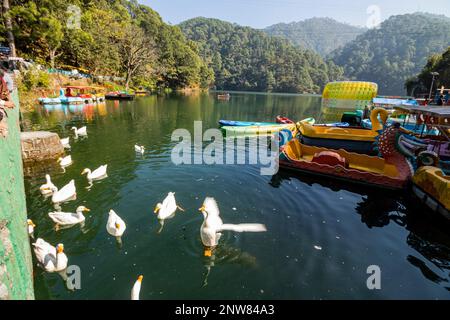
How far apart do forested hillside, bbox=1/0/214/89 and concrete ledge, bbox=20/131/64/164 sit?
29.2 m

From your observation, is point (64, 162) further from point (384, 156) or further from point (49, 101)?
point (49, 101)

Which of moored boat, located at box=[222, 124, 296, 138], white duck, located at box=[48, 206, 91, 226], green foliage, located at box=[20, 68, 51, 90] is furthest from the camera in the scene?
green foliage, located at box=[20, 68, 51, 90]

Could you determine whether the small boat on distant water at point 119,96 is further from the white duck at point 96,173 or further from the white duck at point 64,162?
the white duck at point 96,173

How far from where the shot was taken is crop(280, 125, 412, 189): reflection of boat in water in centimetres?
985

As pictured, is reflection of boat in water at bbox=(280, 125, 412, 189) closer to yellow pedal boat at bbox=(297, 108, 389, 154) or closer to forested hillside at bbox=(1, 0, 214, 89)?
yellow pedal boat at bbox=(297, 108, 389, 154)

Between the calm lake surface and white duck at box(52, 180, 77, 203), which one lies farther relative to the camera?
white duck at box(52, 180, 77, 203)

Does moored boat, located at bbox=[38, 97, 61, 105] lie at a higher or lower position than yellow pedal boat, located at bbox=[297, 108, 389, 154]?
higher

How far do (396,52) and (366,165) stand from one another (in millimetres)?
203068

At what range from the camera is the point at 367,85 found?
79.0ft

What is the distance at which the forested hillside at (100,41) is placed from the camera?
1303 inches

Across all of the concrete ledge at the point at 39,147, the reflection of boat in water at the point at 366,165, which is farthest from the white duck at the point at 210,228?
the concrete ledge at the point at 39,147

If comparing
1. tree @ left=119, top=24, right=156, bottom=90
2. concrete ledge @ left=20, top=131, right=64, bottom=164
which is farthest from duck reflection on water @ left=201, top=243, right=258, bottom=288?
tree @ left=119, top=24, right=156, bottom=90

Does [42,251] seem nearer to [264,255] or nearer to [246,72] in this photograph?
[264,255]

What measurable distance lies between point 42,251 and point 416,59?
207m
